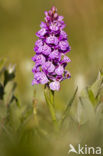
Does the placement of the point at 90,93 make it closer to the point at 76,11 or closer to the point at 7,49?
the point at 76,11

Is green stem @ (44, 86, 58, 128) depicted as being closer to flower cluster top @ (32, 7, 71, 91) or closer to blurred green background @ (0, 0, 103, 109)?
flower cluster top @ (32, 7, 71, 91)

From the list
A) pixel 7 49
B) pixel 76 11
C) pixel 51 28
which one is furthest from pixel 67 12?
pixel 51 28

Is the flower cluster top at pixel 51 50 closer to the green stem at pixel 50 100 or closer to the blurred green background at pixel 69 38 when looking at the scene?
the green stem at pixel 50 100

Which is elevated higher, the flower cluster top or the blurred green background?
the blurred green background

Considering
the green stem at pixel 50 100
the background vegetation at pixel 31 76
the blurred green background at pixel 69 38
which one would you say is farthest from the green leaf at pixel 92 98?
the blurred green background at pixel 69 38

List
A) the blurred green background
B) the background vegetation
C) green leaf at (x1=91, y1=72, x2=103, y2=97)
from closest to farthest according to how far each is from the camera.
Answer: the background vegetation → green leaf at (x1=91, y1=72, x2=103, y2=97) → the blurred green background

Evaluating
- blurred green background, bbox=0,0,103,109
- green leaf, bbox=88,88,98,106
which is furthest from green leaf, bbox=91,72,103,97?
blurred green background, bbox=0,0,103,109

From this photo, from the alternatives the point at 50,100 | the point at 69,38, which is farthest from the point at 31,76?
the point at 50,100
